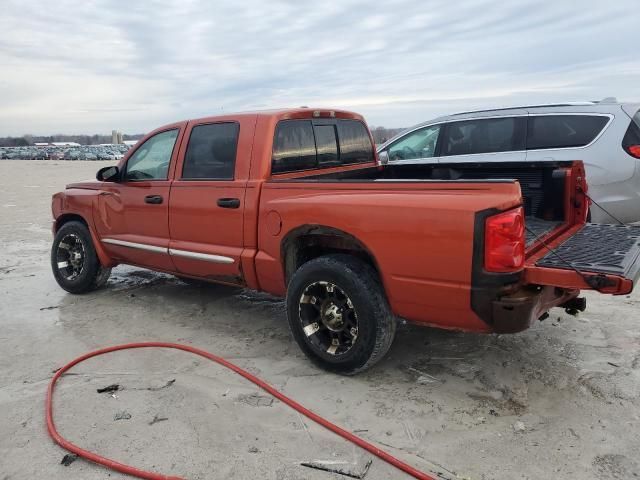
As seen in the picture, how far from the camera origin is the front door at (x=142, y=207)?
489 cm

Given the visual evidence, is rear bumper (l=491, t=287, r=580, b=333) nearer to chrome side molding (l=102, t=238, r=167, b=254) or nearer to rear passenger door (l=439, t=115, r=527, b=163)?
chrome side molding (l=102, t=238, r=167, b=254)

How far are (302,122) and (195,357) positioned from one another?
209 cm

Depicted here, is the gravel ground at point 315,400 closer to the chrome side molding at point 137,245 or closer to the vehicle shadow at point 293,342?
the vehicle shadow at point 293,342

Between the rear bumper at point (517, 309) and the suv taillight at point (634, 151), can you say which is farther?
the suv taillight at point (634, 151)

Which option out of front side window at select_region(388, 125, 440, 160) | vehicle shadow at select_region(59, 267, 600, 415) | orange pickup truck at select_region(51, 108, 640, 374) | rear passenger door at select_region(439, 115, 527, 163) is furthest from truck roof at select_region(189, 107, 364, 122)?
front side window at select_region(388, 125, 440, 160)

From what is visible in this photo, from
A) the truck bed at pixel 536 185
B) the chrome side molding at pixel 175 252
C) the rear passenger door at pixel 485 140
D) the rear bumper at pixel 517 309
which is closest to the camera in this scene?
the rear bumper at pixel 517 309

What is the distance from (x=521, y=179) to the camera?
425 centimetres

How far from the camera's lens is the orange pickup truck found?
2939 mm

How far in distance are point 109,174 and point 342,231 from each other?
2871 mm

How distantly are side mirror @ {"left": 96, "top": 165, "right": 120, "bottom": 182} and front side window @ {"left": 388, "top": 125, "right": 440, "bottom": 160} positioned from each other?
14.4 ft

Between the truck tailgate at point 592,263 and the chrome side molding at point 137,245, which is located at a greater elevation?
the truck tailgate at point 592,263

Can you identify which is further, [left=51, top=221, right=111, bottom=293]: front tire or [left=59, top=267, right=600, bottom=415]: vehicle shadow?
[left=51, top=221, right=111, bottom=293]: front tire

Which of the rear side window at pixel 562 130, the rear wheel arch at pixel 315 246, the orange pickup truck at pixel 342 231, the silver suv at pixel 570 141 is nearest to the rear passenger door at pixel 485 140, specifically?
the silver suv at pixel 570 141

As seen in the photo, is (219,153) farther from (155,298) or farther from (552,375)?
(552,375)
